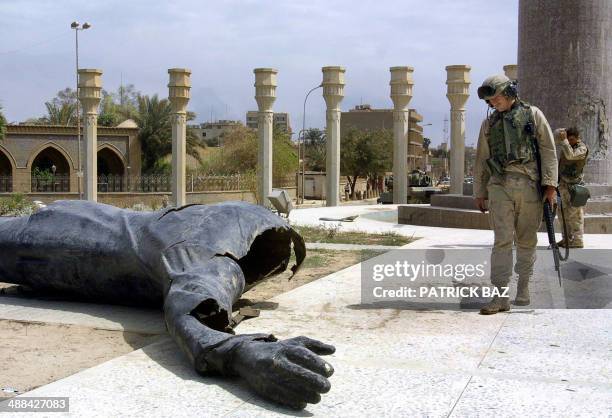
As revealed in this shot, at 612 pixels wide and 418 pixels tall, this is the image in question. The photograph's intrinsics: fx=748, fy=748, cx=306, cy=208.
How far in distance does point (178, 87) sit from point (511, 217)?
29445 mm

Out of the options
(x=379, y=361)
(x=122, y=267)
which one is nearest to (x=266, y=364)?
(x=379, y=361)

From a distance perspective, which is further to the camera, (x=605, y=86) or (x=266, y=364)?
(x=605, y=86)

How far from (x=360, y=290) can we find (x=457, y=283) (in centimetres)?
99

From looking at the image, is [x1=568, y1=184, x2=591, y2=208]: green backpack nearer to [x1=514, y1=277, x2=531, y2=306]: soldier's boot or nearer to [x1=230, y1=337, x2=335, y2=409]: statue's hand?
[x1=514, y1=277, x2=531, y2=306]: soldier's boot

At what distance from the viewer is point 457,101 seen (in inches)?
1337

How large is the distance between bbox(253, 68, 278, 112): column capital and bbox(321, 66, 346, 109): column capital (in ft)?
7.86

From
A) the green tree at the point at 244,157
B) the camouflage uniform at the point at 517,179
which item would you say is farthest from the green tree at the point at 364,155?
the camouflage uniform at the point at 517,179

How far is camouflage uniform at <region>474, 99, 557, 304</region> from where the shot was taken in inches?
221

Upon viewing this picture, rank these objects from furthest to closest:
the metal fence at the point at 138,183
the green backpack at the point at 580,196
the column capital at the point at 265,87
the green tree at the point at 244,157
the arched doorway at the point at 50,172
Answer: the green tree at the point at 244,157
the arched doorway at the point at 50,172
the metal fence at the point at 138,183
the column capital at the point at 265,87
the green backpack at the point at 580,196

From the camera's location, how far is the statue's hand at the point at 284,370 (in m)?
3.29

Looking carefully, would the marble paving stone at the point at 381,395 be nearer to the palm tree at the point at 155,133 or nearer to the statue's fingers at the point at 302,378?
the statue's fingers at the point at 302,378

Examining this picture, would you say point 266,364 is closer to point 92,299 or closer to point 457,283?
point 92,299

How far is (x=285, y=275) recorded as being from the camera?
7828 mm

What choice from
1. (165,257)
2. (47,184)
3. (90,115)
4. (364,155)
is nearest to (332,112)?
(90,115)
